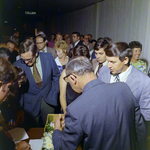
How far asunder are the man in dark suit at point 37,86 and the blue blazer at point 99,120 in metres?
1.17

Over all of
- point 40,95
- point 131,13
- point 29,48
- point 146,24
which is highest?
point 131,13

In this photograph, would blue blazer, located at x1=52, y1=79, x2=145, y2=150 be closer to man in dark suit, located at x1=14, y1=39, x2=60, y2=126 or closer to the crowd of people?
the crowd of people

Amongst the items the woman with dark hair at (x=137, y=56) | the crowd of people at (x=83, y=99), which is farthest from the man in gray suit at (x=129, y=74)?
the woman with dark hair at (x=137, y=56)

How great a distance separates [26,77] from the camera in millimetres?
2107

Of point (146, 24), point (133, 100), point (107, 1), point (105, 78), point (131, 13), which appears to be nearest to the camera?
point (133, 100)

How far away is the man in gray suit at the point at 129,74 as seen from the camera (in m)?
1.65

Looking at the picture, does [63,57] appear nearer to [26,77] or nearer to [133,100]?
[26,77]

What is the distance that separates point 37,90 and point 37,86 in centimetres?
7

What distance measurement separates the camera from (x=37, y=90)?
7.25 feet

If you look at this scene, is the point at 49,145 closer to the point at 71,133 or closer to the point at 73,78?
the point at 71,133

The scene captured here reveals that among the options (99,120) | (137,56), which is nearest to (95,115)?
(99,120)

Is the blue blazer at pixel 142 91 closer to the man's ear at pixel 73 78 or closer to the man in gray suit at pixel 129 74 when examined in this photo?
the man in gray suit at pixel 129 74

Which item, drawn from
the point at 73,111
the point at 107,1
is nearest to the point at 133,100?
the point at 73,111

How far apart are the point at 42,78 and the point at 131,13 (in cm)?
388
